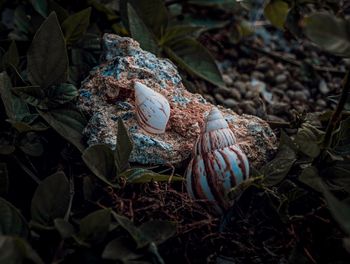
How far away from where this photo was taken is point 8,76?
47.7 inches

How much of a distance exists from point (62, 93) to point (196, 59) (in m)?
0.49

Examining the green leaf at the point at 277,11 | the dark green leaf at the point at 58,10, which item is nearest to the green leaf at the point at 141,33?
the dark green leaf at the point at 58,10

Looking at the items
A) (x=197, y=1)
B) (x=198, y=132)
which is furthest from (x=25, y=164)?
(x=197, y=1)

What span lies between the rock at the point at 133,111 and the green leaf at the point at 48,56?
93 mm

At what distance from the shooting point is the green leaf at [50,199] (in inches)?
41.3

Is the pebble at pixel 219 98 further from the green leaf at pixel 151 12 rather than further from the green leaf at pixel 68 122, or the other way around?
the green leaf at pixel 68 122

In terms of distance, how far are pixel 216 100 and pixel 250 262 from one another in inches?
27.1

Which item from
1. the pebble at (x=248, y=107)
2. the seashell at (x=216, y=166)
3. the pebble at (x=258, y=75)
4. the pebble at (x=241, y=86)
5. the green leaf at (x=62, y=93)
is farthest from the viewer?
the pebble at (x=258, y=75)

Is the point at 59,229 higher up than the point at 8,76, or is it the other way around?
the point at 8,76

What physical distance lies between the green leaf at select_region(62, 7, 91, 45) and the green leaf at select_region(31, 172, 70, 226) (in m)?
0.49

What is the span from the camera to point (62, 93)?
125cm

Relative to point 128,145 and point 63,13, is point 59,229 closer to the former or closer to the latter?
point 128,145

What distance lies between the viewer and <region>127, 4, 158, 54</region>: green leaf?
1461 mm

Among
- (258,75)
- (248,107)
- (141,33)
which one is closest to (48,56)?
(141,33)
